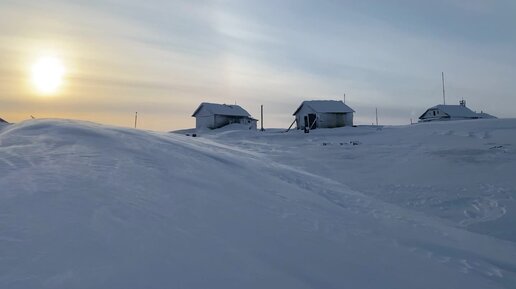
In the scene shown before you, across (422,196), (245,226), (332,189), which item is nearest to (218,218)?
(245,226)

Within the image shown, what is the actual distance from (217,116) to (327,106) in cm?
1387

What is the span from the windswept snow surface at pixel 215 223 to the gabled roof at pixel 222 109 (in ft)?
143

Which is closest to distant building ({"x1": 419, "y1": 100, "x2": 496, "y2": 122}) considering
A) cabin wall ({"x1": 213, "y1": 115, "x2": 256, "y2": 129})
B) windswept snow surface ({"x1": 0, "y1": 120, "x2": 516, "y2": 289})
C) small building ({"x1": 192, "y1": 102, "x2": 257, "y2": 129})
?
cabin wall ({"x1": 213, "y1": 115, "x2": 256, "y2": 129})

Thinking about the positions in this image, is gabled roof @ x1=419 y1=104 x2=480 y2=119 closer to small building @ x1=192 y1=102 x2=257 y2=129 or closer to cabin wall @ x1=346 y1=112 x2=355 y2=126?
cabin wall @ x1=346 y1=112 x2=355 y2=126

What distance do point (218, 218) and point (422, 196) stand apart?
5879 millimetres

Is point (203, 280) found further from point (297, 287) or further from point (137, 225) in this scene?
point (137, 225)

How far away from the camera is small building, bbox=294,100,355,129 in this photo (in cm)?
4681

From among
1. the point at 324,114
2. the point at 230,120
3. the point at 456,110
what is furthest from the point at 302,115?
the point at 456,110

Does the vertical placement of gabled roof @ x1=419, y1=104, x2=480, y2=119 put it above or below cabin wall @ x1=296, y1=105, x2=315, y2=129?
above

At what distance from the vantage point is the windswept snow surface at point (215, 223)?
3.72 metres

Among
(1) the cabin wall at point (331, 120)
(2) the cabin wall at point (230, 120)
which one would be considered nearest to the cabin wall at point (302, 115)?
(1) the cabin wall at point (331, 120)

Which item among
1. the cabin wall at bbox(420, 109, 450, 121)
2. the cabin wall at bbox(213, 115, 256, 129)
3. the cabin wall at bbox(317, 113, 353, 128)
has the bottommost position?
the cabin wall at bbox(317, 113, 353, 128)

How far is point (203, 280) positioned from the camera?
3.64 metres

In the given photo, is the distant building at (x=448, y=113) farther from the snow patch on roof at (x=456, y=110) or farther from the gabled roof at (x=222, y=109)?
the gabled roof at (x=222, y=109)
